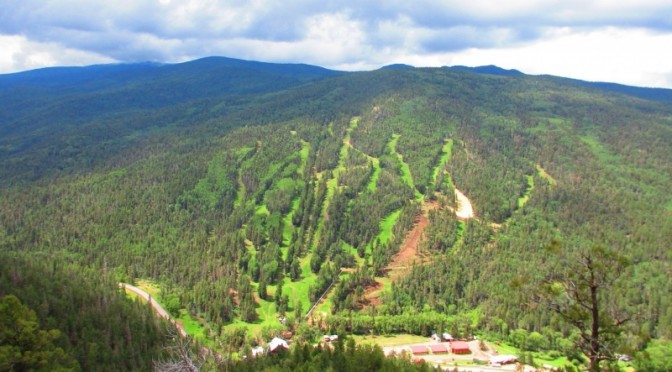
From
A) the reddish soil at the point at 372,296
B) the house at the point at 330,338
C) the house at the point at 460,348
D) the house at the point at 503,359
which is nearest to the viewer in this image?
the house at the point at 503,359

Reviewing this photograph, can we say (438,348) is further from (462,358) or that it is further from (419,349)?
(462,358)

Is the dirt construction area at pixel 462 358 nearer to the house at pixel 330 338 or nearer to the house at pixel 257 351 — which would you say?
the house at pixel 330 338

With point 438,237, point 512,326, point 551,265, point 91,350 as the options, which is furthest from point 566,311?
point 438,237

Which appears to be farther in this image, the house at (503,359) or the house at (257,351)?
the house at (503,359)

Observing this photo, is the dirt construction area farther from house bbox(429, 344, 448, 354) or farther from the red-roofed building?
house bbox(429, 344, 448, 354)

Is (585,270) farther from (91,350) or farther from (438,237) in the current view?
(438,237)

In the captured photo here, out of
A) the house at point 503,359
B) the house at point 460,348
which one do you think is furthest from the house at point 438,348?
the house at point 503,359
